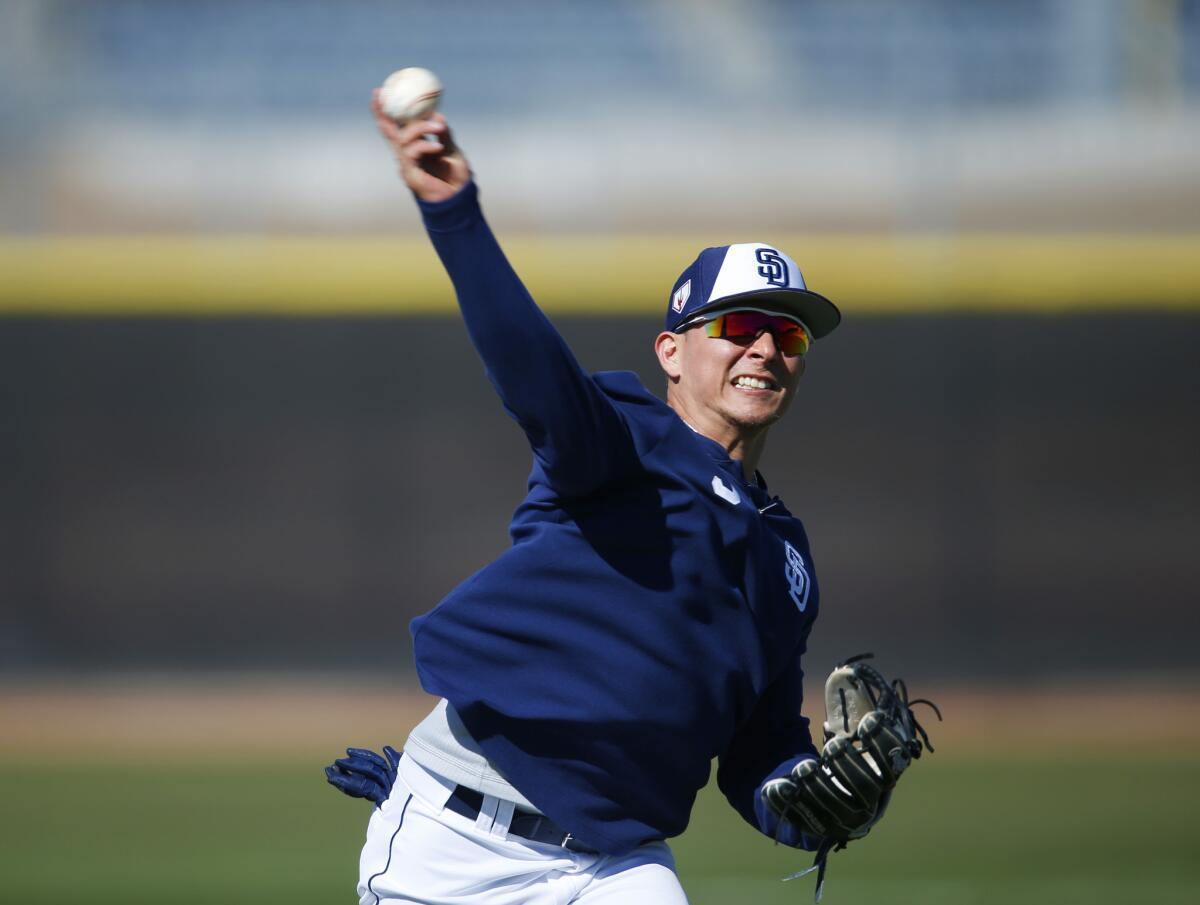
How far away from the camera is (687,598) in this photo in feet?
6.95

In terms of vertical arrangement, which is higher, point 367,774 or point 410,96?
point 410,96

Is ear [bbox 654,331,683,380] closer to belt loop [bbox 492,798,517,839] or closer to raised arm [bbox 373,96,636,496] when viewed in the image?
raised arm [bbox 373,96,636,496]

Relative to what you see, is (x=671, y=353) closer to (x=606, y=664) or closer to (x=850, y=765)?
(x=606, y=664)

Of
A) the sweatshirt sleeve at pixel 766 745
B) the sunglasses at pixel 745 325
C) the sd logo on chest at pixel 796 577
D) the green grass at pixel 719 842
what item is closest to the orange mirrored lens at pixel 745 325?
the sunglasses at pixel 745 325

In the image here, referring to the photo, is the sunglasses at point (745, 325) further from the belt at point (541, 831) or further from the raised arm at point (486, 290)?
the belt at point (541, 831)

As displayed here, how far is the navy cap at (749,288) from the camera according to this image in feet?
7.66

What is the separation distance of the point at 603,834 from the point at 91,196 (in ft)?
35.1

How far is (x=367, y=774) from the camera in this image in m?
2.47

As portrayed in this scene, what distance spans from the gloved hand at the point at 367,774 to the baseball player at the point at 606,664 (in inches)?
4.2

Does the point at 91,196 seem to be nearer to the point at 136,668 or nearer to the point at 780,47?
the point at 136,668

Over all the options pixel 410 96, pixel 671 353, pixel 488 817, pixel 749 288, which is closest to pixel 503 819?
pixel 488 817

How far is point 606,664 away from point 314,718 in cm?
775

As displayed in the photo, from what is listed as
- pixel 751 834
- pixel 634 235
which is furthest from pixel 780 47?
pixel 751 834

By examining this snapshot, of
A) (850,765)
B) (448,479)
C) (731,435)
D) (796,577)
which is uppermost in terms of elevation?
(448,479)
